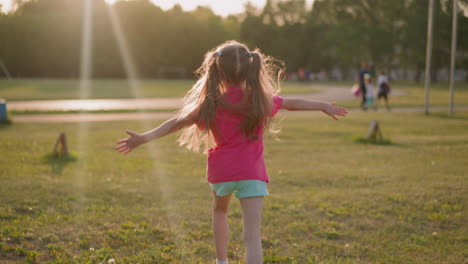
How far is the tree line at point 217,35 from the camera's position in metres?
62.2

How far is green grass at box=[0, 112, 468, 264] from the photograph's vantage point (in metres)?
4.25

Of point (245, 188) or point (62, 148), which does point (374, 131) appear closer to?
point (62, 148)

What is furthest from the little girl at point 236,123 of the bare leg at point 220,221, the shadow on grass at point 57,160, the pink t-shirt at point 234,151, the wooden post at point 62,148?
the wooden post at point 62,148

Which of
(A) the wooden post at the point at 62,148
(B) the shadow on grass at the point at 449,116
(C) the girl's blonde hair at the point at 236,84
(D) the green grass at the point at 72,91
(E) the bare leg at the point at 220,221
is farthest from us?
(D) the green grass at the point at 72,91

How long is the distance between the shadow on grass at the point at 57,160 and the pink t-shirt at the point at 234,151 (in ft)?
17.6

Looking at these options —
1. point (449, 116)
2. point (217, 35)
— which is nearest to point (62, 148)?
point (449, 116)

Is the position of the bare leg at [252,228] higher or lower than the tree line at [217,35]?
lower

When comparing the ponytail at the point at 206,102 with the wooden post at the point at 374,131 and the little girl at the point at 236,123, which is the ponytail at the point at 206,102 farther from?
the wooden post at the point at 374,131

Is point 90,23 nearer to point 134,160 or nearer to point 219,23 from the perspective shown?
point 219,23

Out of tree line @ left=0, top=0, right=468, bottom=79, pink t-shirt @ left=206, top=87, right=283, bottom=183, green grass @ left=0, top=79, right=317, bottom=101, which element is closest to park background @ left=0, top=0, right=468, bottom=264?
pink t-shirt @ left=206, top=87, right=283, bottom=183

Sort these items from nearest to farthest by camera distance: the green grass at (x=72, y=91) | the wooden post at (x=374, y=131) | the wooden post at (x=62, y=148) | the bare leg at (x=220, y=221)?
the bare leg at (x=220, y=221) < the wooden post at (x=62, y=148) < the wooden post at (x=374, y=131) < the green grass at (x=72, y=91)

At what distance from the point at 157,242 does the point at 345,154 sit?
605 cm

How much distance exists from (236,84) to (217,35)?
76.3 metres

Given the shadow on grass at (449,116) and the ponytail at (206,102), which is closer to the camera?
the ponytail at (206,102)
